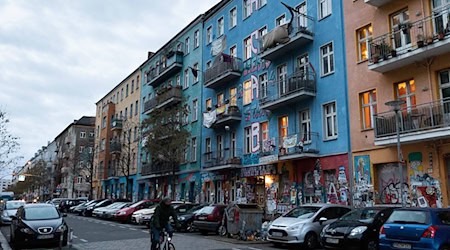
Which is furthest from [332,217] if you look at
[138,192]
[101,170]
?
[101,170]

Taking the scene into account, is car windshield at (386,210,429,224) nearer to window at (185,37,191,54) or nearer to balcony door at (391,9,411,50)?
balcony door at (391,9,411,50)

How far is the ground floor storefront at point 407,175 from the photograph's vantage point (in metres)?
17.3

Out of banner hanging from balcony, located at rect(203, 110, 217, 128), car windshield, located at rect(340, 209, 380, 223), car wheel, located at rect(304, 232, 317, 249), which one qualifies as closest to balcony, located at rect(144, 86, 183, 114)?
banner hanging from balcony, located at rect(203, 110, 217, 128)

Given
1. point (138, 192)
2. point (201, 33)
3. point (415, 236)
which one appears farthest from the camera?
point (138, 192)

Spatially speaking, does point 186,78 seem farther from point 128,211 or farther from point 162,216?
point 162,216

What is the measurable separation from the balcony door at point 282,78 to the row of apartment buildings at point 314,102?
0.07 meters

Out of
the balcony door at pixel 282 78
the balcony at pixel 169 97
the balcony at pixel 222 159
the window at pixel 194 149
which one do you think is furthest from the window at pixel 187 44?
the balcony door at pixel 282 78

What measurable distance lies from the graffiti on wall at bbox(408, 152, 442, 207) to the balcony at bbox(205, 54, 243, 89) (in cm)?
1511

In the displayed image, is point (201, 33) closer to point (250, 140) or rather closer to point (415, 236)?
point (250, 140)

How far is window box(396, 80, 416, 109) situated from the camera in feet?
61.9

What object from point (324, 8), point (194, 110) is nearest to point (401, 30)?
point (324, 8)

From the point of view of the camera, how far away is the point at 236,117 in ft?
98.5

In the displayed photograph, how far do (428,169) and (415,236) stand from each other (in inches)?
284

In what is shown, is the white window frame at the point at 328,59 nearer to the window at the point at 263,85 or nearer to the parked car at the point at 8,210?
the window at the point at 263,85
